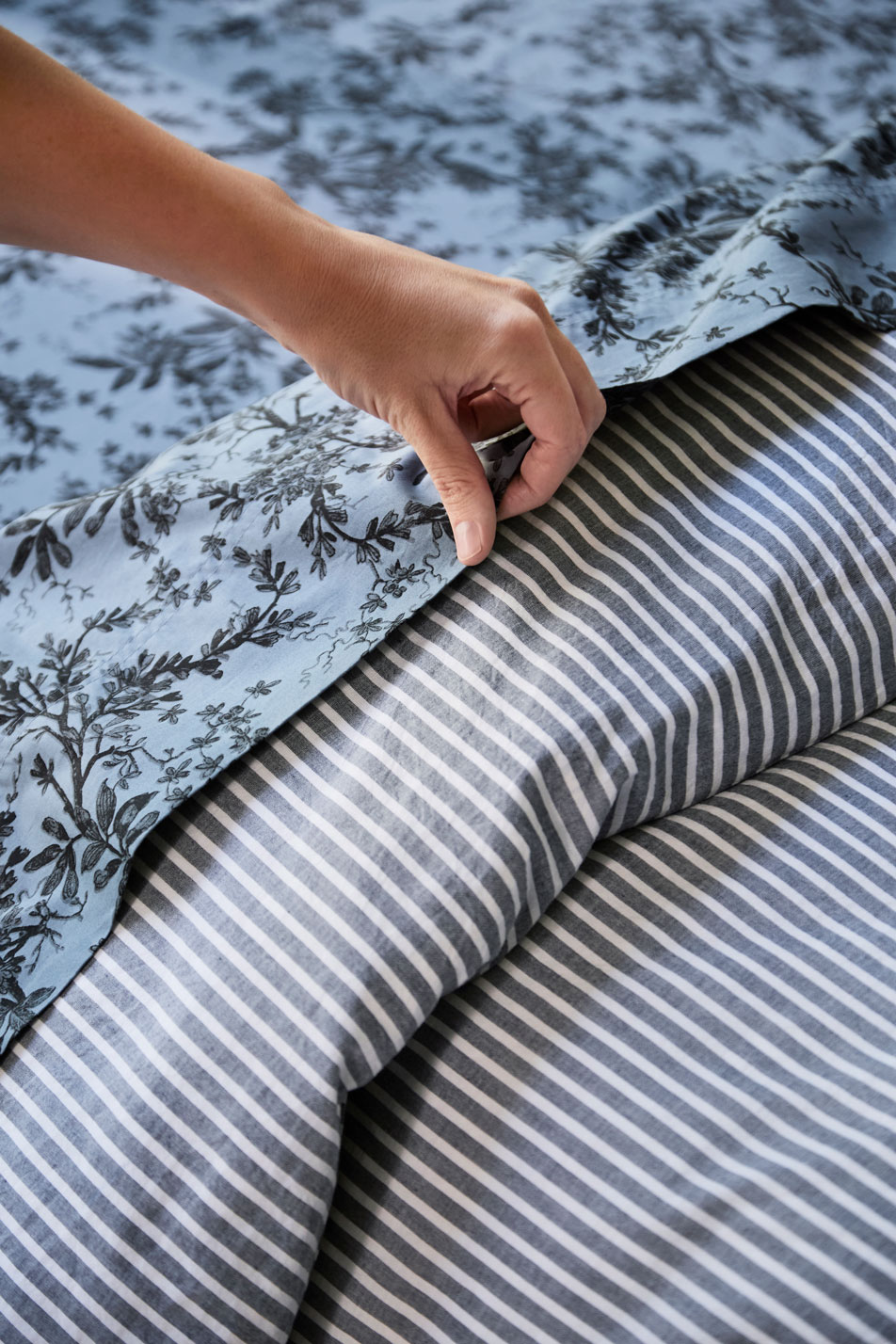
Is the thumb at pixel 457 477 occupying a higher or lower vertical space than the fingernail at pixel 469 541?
higher

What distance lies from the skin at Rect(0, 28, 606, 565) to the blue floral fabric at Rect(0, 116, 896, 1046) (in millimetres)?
48

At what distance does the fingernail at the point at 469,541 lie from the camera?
0.72m

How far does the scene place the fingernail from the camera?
72cm

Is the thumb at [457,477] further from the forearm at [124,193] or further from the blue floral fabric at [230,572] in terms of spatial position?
the forearm at [124,193]

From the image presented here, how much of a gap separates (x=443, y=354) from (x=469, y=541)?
0.15m

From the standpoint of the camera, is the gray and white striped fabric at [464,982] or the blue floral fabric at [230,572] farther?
the blue floral fabric at [230,572]

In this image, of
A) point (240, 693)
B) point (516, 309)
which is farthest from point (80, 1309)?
point (516, 309)

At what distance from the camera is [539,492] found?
747 millimetres

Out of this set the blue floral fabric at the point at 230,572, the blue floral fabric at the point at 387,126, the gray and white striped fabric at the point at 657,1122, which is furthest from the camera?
the blue floral fabric at the point at 387,126

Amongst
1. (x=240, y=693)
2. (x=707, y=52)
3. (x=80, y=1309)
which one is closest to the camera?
(x=80, y=1309)

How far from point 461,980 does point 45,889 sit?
0.30 metres

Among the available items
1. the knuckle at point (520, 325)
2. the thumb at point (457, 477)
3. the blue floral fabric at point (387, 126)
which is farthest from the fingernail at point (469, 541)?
the blue floral fabric at point (387, 126)

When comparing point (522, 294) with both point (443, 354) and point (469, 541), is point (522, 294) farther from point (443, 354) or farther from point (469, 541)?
point (469, 541)

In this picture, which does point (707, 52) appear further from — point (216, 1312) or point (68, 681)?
point (216, 1312)
